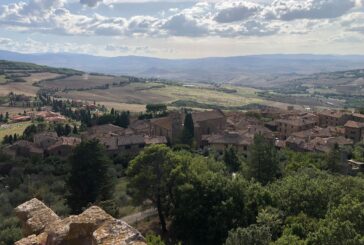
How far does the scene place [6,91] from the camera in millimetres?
186625

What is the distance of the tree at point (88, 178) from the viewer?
4050cm

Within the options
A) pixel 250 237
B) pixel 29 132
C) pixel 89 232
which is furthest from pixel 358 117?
pixel 89 232

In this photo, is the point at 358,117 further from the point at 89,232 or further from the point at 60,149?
the point at 89,232

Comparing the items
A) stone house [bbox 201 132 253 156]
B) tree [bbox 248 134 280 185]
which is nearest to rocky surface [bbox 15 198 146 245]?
tree [bbox 248 134 280 185]

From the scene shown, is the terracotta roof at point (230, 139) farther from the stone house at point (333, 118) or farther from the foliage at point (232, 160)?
the stone house at point (333, 118)

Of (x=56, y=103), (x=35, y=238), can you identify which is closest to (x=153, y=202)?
(x=35, y=238)

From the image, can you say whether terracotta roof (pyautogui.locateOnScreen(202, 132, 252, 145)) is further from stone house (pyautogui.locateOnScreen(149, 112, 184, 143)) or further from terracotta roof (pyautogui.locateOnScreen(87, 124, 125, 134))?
terracotta roof (pyautogui.locateOnScreen(87, 124, 125, 134))

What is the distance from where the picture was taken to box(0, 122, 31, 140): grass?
101875mm

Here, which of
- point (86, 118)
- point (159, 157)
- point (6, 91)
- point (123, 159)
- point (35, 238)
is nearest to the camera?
point (35, 238)

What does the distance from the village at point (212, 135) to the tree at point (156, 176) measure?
34.5 meters

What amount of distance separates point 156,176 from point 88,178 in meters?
9.58

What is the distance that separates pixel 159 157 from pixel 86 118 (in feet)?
255

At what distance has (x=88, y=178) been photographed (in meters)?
41.5

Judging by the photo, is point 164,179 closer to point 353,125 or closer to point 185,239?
point 185,239
